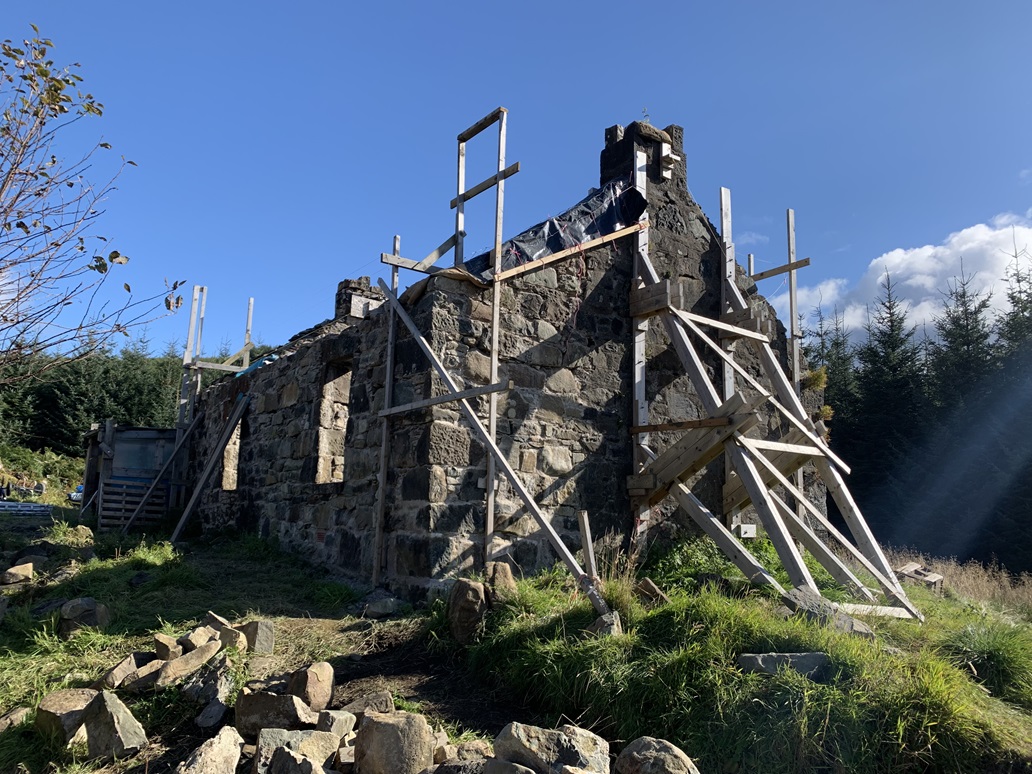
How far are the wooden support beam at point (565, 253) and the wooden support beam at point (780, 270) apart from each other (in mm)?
2328

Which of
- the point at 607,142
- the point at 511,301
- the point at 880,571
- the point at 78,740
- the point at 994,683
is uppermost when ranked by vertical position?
the point at 607,142

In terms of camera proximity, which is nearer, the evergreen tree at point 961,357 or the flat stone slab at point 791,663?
the flat stone slab at point 791,663

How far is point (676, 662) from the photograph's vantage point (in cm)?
452

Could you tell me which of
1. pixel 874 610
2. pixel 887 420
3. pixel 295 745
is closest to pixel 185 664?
pixel 295 745

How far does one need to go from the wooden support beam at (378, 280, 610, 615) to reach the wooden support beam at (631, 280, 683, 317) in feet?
7.30

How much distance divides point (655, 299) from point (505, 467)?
275 cm

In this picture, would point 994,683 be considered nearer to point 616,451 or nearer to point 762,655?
point 762,655

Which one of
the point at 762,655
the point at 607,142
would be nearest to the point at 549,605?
the point at 762,655

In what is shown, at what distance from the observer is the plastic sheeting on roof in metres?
7.53

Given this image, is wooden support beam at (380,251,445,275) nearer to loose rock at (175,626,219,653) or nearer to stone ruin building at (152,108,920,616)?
stone ruin building at (152,108,920,616)

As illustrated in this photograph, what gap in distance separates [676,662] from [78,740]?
10.8ft

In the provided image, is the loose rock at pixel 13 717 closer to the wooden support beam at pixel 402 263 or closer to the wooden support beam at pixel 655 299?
the wooden support beam at pixel 402 263

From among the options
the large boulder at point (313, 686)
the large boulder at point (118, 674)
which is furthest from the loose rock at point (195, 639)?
the large boulder at point (313, 686)

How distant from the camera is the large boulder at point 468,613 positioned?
5629 mm
